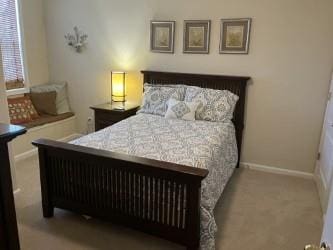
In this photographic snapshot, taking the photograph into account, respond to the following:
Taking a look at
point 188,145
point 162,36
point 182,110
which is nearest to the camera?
point 188,145

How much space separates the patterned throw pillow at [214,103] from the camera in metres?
3.38

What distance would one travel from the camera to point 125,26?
4023 millimetres

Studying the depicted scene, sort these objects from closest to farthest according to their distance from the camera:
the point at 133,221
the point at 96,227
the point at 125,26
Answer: the point at 133,221
the point at 96,227
the point at 125,26

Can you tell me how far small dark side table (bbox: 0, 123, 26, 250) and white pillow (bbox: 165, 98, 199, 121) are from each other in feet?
7.26

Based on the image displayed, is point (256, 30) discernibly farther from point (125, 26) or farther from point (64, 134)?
point (64, 134)

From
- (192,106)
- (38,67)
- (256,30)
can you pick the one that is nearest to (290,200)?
(192,106)

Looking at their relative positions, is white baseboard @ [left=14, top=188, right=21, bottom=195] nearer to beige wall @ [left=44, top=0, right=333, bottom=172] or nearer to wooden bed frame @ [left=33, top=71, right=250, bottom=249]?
wooden bed frame @ [left=33, top=71, right=250, bottom=249]

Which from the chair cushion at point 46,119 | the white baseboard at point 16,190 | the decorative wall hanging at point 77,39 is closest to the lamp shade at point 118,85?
the decorative wall hanging at point 77,39

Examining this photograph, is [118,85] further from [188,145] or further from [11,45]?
[188,145]

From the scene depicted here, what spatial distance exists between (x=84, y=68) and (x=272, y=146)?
302 cm

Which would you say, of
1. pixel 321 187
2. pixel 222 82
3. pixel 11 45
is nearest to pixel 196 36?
pixel 222 82

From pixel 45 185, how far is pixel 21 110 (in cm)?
199

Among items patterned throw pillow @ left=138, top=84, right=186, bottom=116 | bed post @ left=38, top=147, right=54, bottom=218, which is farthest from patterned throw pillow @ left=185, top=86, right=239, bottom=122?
bed post @ left=38, top=147, right=54, bottom=218

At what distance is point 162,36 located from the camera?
12.6 ft
